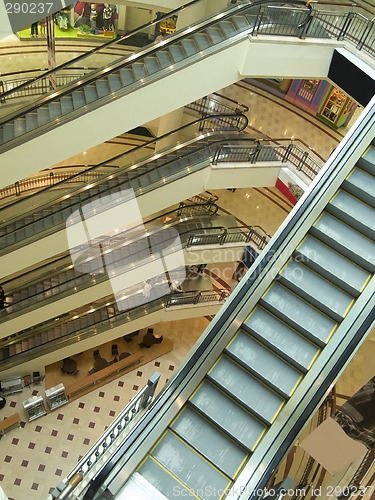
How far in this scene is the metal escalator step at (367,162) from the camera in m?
6.18

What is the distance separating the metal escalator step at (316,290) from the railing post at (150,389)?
1803 millimetres

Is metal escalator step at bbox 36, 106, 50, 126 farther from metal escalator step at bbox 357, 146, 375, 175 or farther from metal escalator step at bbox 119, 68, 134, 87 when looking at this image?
metal escalator step at bbox 357, 146, 375, 175

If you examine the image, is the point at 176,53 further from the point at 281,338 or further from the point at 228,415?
the point at 228,415

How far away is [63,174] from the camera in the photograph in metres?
12.5

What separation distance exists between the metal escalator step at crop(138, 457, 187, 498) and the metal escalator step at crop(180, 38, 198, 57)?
5.65 meters

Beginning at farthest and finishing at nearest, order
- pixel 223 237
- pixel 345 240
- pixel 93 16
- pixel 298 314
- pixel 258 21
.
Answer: pixel 93 16, pixel 223 237, pixel 258 21, pixel 345 240, pixel 298 314

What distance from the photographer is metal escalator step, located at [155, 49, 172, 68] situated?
758cm

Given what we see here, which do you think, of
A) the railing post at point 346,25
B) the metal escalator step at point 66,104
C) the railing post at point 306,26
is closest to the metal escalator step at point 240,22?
the railing post at point 306,26

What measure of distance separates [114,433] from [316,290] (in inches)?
101

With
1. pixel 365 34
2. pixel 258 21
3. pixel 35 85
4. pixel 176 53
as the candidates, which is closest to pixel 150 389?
pixel 176 53

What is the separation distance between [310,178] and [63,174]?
6059 millimetres

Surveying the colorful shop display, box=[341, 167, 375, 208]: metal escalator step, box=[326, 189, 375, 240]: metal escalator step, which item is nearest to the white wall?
box=[341, 167, 375, 208]: metal escalator step

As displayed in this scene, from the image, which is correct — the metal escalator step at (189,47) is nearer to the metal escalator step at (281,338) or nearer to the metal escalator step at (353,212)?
the metal escalator step at (353,212)

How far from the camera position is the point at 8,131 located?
25.0 ft
